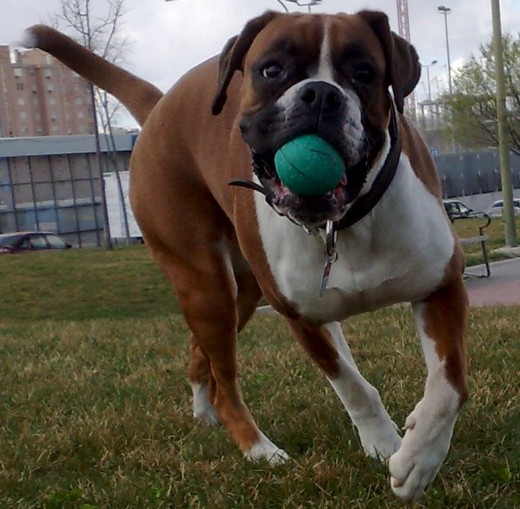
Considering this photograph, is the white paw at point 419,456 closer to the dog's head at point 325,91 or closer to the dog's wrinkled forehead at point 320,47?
the dog's head at point 325,91

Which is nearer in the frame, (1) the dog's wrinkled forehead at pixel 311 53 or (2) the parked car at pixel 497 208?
(1) the dog's wrinkled forehead at pixel 311 53

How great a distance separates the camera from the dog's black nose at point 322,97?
108 inches

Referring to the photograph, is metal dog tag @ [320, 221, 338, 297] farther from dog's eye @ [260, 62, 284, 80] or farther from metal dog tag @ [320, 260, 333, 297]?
dog's eye @ [260, 62, 284, 80]

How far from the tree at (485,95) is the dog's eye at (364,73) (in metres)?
23.1

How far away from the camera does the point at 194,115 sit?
440 centimetres

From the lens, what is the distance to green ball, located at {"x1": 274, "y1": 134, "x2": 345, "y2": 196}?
9.07 feet

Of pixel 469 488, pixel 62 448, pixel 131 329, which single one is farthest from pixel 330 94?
pixel 131 329

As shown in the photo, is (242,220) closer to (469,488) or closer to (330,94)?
(330,94)

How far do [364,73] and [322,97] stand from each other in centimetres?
32

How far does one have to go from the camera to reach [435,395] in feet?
10.2

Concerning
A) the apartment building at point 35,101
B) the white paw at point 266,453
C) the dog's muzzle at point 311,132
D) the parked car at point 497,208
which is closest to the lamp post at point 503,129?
the white paw at point 266,453

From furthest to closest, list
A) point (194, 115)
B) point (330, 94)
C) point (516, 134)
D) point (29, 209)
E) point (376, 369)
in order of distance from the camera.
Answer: point (29, 209) < point (516, 134) < point (376, 369) < point (194, 115) < point (330, 94)

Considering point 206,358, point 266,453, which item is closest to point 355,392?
point 266,453

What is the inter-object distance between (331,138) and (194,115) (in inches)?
68.7
